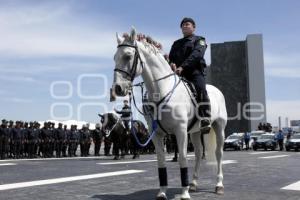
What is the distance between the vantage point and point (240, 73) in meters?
59.8

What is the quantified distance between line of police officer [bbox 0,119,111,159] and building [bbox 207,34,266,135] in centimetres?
3712

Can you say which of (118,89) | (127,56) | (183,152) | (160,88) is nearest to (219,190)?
(183,152)

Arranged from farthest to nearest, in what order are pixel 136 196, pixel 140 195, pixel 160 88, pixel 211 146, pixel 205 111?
pixel 211 146
pixel 205 111
pixel 140 195
pixel 136 196
pixel 160 88

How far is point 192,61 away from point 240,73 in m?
54.2

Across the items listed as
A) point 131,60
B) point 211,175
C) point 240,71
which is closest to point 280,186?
point 211,175

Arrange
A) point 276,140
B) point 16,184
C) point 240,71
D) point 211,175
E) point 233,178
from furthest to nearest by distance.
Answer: point 240,71 → point 276,140 → point 211,175 → point 233,178 → point 16,184

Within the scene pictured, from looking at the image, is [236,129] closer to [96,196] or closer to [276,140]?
[276,140]

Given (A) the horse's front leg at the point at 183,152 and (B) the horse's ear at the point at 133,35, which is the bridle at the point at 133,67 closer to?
(B) the horse's ear at the point at 133,35

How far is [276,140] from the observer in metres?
36.8

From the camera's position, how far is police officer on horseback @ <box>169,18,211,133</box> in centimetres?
704

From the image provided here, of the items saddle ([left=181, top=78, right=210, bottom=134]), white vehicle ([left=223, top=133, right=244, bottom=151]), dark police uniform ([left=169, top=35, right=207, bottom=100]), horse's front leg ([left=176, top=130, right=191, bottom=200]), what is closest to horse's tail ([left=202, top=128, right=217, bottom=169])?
saddle ([left=181, top=78, right=210, bottom=134])

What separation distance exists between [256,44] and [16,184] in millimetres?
55984

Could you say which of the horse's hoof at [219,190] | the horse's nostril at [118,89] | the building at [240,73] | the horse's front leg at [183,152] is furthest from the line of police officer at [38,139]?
the building at [240,73]

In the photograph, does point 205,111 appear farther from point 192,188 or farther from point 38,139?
point 38,139
